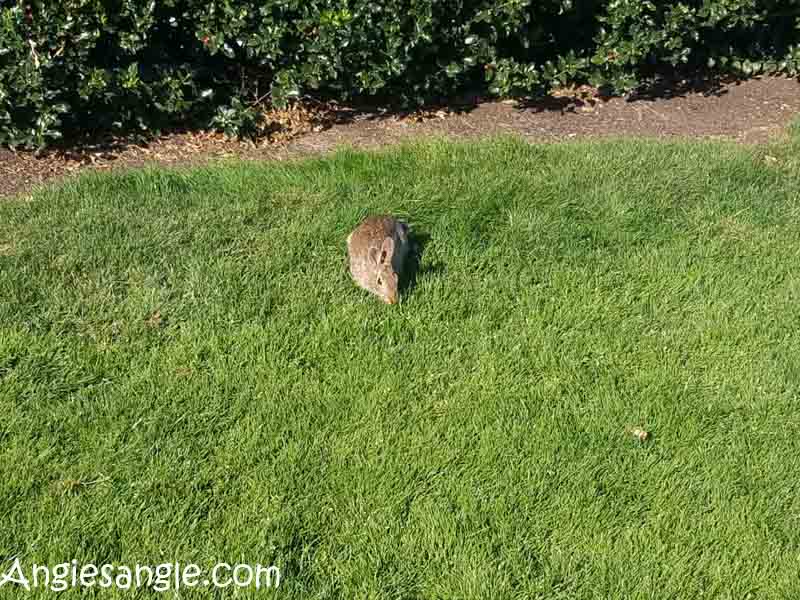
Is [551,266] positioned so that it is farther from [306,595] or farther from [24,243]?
[24,243]

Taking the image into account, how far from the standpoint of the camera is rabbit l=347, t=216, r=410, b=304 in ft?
15.2

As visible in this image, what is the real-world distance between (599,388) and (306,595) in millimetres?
1804

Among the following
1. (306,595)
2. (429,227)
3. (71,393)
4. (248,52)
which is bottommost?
(306,595)

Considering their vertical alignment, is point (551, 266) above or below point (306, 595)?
above

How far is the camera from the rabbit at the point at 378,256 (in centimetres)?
464

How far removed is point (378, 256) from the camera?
4.62m

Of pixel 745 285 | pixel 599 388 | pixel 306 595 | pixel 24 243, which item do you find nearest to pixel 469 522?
pixel 306 595

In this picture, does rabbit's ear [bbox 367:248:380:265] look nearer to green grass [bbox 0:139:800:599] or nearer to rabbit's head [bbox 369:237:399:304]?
rabbit's head [bbox 369:237:399:304]

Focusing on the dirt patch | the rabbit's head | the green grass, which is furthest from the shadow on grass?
the dirt patch

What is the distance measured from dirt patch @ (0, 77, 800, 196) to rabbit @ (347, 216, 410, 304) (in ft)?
5.44

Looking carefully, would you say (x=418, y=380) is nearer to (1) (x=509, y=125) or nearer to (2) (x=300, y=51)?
(2) (x=300, y=51)

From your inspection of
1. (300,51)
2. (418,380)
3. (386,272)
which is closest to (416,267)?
(386,272)

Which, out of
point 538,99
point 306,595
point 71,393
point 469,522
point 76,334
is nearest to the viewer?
point 306,595

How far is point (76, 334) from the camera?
4387 mm
